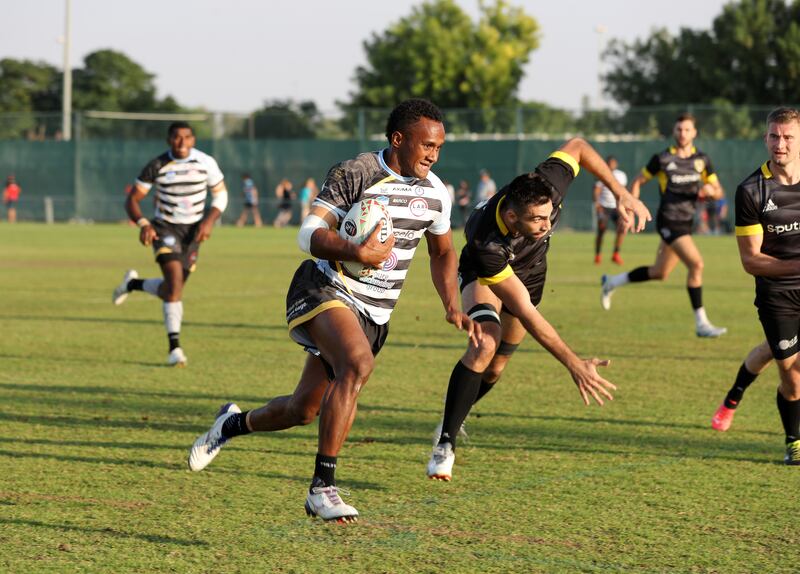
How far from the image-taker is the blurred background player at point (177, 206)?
1175 cm

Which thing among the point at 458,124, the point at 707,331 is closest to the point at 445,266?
the point at 707,331

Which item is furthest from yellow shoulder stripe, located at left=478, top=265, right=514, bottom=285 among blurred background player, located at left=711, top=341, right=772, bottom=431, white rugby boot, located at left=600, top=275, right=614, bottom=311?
white rugby boot, located at left=600, top=275, right=614, bottom=311

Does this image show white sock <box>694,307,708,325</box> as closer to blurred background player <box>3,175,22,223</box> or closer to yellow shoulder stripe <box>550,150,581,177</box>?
yellow shoulder stripe <box>550,150,581,177</box>

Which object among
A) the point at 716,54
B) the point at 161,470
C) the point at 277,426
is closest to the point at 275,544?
the point at 277,426

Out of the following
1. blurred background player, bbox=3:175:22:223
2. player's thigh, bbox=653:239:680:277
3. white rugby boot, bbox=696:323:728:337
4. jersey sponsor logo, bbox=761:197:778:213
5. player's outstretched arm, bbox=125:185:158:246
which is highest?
jersey sponsor logo, bbox=761:197:778:213

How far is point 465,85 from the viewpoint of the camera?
271 ft

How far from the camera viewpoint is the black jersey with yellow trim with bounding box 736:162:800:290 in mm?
6961

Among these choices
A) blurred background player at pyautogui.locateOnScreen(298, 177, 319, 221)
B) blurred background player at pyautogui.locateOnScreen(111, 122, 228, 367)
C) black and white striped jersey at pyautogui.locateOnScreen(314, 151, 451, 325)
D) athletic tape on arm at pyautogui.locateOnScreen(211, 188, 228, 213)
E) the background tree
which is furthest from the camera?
the background tree

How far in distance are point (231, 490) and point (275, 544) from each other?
3.60 ft

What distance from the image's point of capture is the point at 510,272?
261 inches

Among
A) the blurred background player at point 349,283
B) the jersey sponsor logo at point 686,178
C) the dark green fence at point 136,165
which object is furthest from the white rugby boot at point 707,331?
the dark green fence at point 136,165

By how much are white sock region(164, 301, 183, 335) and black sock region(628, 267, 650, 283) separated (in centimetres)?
567

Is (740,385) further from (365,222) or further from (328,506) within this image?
(328,506)

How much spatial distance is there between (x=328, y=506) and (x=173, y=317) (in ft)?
21.0
